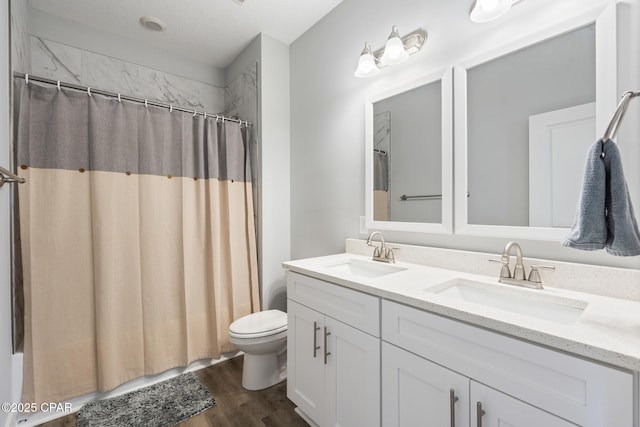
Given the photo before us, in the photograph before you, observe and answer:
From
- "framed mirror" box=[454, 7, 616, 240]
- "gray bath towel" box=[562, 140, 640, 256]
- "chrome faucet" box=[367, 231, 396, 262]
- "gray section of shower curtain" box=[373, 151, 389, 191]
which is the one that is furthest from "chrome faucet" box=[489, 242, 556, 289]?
"gray section of shower curtain" box=[373, 151, 389, 191]

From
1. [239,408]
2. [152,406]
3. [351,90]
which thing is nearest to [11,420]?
[152,406]

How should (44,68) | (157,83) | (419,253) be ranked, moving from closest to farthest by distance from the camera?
1. (419,253)
2. (44,68)
3. (157,83)

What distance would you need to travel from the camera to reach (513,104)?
1.24 meters

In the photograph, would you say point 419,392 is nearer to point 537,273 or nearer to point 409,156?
point 537,273

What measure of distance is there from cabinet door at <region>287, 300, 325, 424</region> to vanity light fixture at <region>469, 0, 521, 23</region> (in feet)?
4.96

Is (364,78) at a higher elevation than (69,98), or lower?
higher

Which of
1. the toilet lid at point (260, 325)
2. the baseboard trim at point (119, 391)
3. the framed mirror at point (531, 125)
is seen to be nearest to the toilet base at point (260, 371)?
the toilet lid at point (260, 325)

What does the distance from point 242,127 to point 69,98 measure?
1.10 metres

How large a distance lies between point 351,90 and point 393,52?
42cm

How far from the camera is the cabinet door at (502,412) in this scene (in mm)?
720

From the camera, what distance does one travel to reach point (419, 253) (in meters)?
1.52

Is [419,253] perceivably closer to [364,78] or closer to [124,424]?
[364,78]

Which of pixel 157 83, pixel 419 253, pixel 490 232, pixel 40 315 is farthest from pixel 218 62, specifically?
pixel 490 232

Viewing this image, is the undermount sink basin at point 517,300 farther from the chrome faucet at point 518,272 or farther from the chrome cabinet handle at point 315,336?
the chrome cabinet handle at point 315,336
